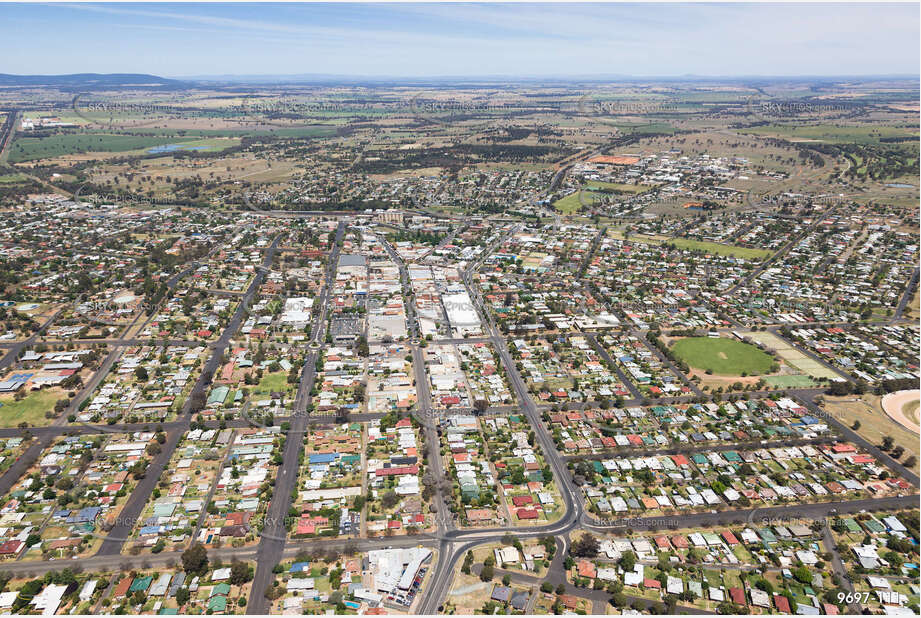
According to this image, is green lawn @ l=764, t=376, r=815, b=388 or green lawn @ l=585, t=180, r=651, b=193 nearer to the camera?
green lawn @ l=764, t=376, r=815, b=388

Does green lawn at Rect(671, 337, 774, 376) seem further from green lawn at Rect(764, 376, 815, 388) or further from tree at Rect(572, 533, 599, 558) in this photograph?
tree at Rect(572, 533, 599, 558)

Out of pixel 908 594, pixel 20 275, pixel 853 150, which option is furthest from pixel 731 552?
pixel 853 150

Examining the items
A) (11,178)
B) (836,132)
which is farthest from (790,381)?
(836,132)

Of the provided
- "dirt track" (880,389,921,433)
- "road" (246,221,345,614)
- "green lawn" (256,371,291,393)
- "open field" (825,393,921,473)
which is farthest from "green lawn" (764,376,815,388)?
"green lawn" (256,371,291,393)

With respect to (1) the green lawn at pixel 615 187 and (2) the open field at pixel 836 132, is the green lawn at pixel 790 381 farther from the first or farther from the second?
(2) the open field at pixel 836 132

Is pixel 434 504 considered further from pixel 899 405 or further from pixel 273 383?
pixel 899 405

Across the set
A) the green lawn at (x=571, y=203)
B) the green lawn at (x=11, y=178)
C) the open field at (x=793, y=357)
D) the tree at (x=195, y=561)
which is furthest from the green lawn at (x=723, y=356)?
the green lawn at (x=11, y=178)
